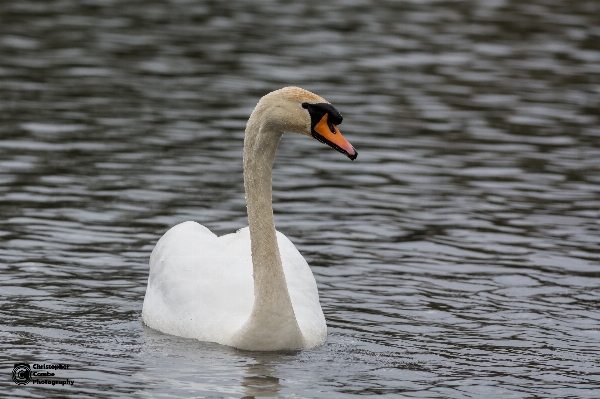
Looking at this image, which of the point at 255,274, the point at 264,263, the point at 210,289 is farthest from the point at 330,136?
the point at 210,289

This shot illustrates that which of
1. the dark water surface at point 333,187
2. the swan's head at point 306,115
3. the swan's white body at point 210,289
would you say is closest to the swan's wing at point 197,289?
the swan's white body at point 210,289

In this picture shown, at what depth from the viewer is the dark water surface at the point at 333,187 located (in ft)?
34.2

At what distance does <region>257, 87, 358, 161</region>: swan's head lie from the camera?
10.1m

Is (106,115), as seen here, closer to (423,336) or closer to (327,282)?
(327,282)

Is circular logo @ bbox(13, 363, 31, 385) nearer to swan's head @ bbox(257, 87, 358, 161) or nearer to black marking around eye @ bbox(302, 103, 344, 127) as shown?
swan's head @ bbox(257, 87, 358, 161)

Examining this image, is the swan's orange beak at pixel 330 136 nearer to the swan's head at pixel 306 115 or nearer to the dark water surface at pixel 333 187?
the swan's head at pixel 306 115

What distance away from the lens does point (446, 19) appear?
29219 mm

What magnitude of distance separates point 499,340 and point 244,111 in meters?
9.97

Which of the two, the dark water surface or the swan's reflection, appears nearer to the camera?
→ the swan's reflection

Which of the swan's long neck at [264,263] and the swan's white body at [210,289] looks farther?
the swan's white body at [210,289]

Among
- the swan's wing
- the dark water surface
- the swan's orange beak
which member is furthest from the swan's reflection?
the swan's orange beak

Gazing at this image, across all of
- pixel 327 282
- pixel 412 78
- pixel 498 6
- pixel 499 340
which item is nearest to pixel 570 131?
pixel 412 78

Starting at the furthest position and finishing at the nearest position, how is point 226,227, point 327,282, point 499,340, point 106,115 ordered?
point 106,115
point 226,227
point 327,282
point 499,340

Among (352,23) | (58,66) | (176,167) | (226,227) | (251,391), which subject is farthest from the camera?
(352,23)
